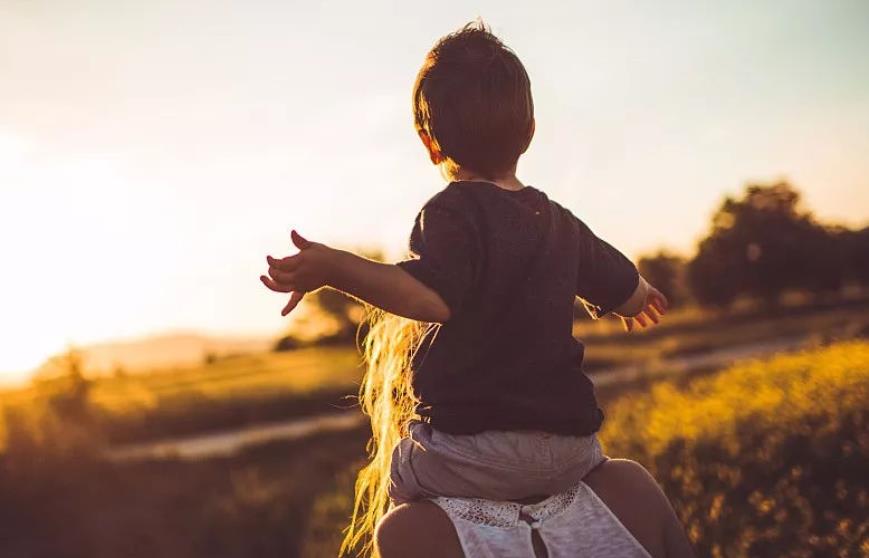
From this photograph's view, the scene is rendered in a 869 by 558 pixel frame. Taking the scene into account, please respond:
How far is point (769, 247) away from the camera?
11438 mm

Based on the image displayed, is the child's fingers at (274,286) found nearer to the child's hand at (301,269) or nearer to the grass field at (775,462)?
the child's hand at (301,269)

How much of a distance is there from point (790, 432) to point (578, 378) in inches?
156

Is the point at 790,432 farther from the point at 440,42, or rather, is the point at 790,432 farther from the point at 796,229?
the point at 796,229

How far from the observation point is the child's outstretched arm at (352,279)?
1.95 m

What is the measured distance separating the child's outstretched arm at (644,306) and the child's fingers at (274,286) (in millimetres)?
1080

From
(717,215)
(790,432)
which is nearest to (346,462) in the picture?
(717,215)

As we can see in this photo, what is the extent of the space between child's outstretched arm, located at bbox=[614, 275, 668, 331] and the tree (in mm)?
8177

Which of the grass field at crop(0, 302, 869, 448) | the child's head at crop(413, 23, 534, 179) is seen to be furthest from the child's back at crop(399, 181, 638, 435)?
the grass field at crop(0, 302, 869, 448)

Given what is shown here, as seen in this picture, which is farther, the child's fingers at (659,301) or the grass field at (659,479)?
the grass field at (659,479)

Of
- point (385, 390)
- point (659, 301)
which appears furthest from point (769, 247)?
point (385, 390)

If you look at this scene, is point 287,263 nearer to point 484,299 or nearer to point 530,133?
point 484,299

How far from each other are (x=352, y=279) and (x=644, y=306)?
1.07 metres

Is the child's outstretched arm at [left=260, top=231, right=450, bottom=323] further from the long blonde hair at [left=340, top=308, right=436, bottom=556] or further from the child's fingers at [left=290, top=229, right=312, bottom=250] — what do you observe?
the long blonde hair at [left=340, top=308, right=436, bottom=556]

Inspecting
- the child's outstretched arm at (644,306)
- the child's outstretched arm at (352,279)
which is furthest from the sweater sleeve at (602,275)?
the child's outstretched arm at (352,279)
